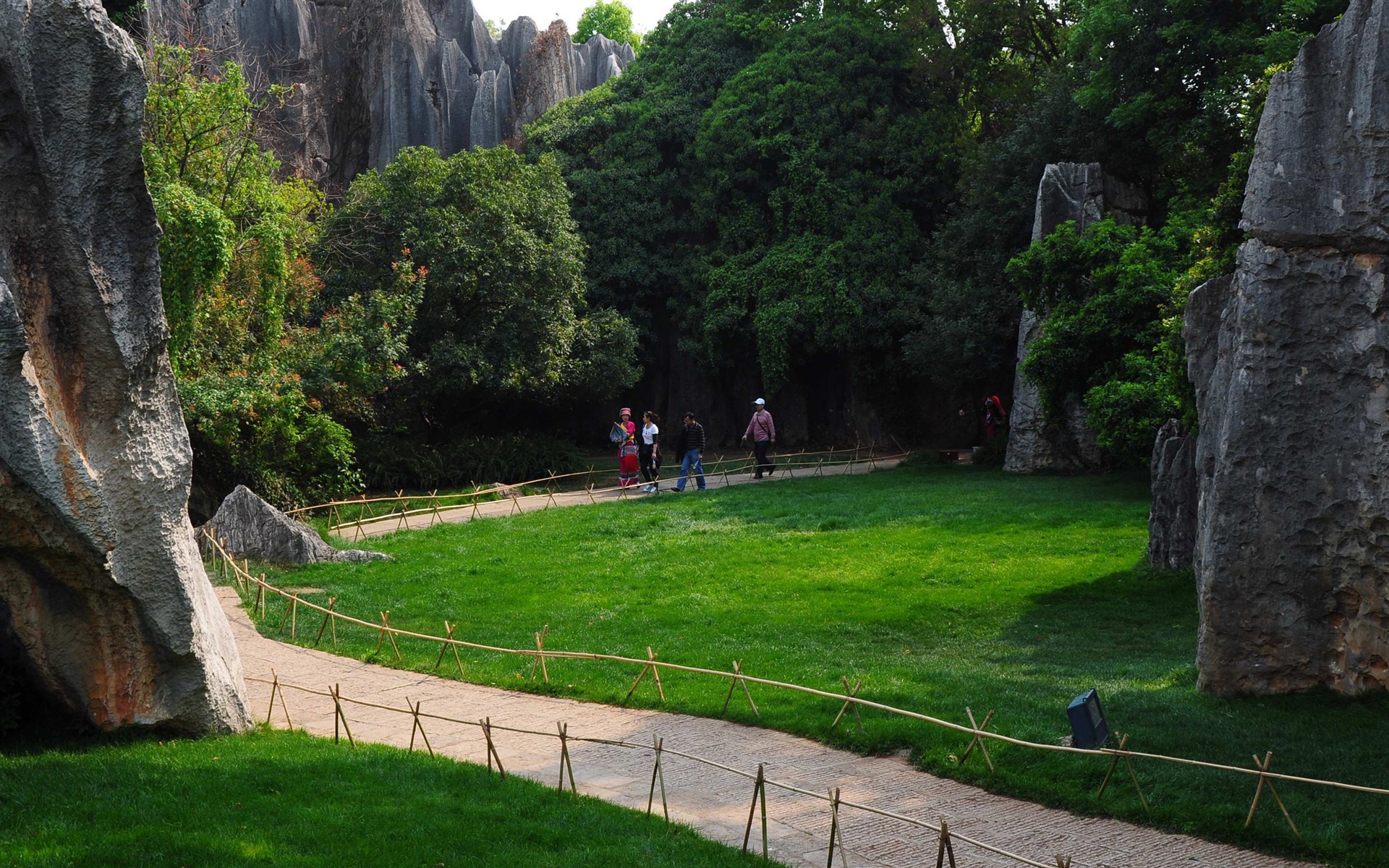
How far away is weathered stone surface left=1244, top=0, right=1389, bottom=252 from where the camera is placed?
34.1 ft

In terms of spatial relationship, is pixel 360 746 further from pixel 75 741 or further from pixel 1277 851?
pixel 1277 851

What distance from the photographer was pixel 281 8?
132 ft

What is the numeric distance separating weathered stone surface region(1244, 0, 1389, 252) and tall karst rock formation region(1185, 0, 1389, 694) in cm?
1

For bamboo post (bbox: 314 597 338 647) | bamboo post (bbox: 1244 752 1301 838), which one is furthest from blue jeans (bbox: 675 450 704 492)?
bamboo post (bbox: 1244 752 1301 838)

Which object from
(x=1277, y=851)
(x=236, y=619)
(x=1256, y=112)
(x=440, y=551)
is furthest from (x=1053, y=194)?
(x=1277, y=851)

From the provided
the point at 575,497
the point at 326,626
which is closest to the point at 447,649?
the point at 326,626

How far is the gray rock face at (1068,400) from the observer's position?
27.5m

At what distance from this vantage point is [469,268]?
3020cm

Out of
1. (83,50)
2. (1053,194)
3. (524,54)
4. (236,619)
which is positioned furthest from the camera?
(524,54)

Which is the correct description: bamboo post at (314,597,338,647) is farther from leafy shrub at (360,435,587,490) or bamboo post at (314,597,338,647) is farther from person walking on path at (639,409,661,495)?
leafy shrub at (360,435,587,490)

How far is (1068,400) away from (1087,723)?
20.1 m

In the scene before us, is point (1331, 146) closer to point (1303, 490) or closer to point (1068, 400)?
point (1303, 490)

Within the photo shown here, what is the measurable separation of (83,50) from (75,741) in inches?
203

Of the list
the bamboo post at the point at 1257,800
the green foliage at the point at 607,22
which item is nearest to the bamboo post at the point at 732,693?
the bamboo post at the point at 1257,800
